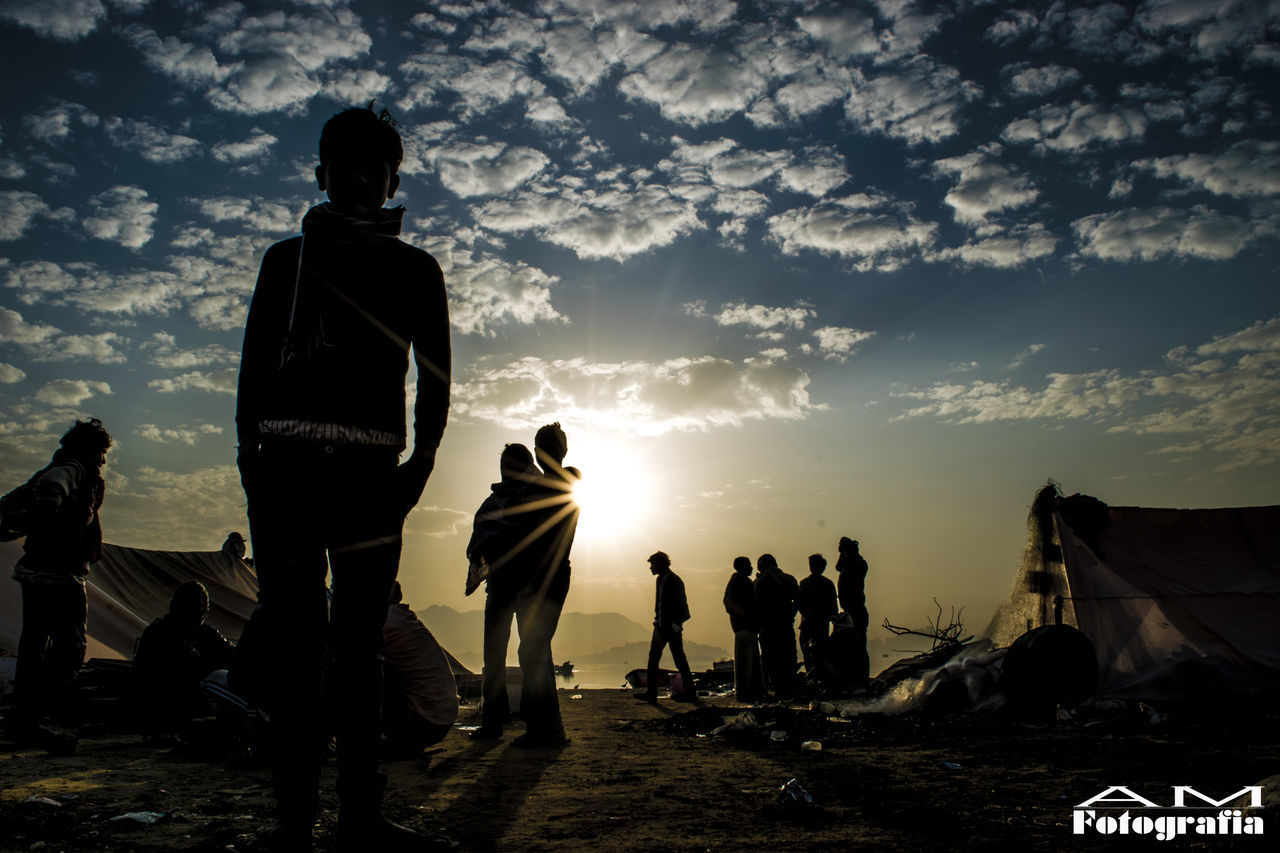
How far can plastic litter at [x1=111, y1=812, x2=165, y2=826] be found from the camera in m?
2.61

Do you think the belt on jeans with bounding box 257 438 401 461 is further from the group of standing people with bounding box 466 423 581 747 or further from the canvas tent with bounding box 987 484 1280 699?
the canvas tent with bounding box 987 484 1280 699

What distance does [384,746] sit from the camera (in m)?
4.29

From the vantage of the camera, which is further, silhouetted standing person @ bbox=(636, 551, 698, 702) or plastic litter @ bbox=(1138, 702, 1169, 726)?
silhouetted standing person @ bbox=(636, 551, 698, 702)

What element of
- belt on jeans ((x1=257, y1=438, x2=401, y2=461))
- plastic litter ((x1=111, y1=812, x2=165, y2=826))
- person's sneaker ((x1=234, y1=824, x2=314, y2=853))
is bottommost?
A: plastic litter ((x1=111, y1=812, x2=165, y2=826))

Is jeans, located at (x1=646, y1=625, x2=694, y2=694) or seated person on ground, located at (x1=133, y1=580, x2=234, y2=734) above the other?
seated person on ground, located at (x1=133, y1=580, x2=234, y2=734)

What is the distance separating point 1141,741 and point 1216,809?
248 cm

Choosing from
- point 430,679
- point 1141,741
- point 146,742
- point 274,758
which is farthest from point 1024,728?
point 146,742

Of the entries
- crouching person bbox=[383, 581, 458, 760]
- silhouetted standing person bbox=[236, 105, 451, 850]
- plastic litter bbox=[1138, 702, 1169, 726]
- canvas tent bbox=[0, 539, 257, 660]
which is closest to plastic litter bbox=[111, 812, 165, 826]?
silhouetted standing person bbox=[236, 105, 451, 850]

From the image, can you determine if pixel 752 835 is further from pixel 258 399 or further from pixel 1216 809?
pixel 258 399

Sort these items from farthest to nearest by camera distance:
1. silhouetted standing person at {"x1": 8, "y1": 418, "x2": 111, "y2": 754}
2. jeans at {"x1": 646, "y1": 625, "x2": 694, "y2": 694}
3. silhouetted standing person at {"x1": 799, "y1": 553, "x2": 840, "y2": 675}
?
silhouetted standing person at {"x1": 799, "y1": 553, "x2": 840, "y2": 675} < jeans at {"x1": 646, "y1": 625, "x2": 694, "y2": 694} < silhouetted standing person at {"x1": 8, "y1": 418, "x2": 111, "y2": 754}

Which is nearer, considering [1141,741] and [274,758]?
[274,758]

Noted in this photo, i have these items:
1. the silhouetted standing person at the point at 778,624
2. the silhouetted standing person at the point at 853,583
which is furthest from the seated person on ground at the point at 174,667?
the silhouetted standing person at the point at 853,583

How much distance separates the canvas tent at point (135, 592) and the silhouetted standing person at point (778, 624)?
5.81m

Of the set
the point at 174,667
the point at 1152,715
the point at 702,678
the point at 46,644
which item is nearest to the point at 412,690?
the point at 174,667
